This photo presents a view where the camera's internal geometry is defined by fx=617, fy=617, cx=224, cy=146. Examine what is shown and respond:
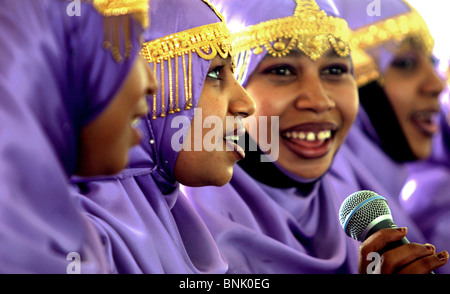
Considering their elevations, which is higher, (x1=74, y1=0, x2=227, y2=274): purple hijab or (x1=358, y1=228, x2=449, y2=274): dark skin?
(x1=74, y1=0, x2=227, y2=274): purple hijab

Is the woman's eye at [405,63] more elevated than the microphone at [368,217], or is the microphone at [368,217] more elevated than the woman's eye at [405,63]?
the woman's eye at [405,63]

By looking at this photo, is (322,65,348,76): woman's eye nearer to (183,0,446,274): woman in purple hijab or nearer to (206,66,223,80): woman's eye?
(183,0,446,274): woman in purple hijab

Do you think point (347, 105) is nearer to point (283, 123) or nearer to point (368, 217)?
point (283, 123)

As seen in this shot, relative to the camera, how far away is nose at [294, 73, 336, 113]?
5.13 ft

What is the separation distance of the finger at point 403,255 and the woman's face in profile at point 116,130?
583 millimetres

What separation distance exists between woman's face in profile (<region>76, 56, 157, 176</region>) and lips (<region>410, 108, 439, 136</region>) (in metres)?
1.30

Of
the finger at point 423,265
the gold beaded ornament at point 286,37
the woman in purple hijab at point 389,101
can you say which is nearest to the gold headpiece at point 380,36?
the woman in purple hijab at point 389,101

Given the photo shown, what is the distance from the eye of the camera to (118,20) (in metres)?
0.98

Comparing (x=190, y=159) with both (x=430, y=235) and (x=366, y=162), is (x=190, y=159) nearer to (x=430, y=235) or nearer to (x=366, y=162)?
(x=366, y=162)

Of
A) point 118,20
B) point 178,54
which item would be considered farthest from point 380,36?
point 118,20

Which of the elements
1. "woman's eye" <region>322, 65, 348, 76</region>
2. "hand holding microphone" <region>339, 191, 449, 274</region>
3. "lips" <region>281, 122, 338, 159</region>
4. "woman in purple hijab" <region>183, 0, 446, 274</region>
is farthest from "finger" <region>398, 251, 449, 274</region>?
"woman's eye" <region>322, 65, 348, 76</region>

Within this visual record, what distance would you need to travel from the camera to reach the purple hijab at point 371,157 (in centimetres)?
188

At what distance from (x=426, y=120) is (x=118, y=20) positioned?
1427 millimetres

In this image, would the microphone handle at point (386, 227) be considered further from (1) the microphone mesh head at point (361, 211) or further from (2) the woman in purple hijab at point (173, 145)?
(2) the woman in purple hijab at point (173, 145)
